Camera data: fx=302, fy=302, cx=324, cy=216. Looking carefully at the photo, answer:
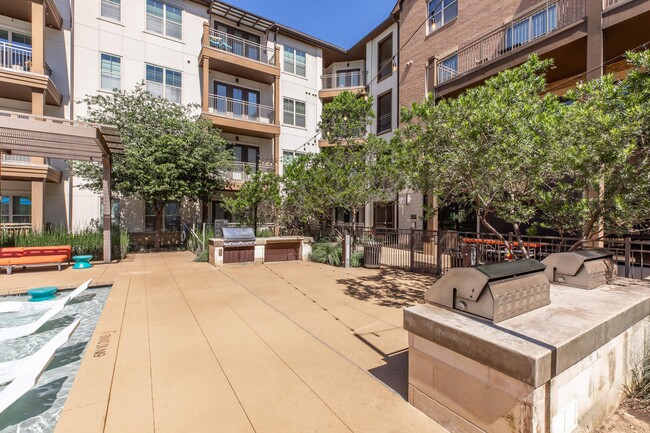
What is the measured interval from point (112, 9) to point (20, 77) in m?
6.26

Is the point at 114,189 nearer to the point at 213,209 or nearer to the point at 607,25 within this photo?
the point at 213,209

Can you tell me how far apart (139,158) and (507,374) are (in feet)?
49.4

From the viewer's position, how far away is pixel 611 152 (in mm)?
3992

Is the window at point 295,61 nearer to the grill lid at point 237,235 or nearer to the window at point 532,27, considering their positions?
the window at point 532,27

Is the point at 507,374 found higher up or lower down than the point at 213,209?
lower down

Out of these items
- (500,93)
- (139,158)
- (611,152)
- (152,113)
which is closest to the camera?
(611,152)

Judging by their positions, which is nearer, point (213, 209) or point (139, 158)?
point (139, 158)

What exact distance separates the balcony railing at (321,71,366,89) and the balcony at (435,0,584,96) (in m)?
7.42

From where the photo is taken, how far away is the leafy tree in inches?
515

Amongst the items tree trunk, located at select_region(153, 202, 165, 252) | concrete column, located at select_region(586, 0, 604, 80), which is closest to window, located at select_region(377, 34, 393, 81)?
concrete column, located at select_region(586, 0, 604, 80)

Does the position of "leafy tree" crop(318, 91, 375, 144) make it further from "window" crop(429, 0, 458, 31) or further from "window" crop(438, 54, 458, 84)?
"window" crop(429, 0, 458, 31)

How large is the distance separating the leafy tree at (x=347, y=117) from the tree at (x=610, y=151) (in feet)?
29.6

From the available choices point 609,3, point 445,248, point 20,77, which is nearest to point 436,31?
point 609,3

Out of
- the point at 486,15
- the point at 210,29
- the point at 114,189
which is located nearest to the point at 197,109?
the point at 210,29
